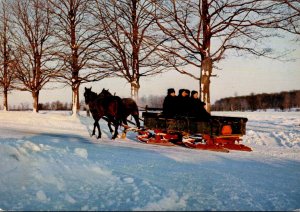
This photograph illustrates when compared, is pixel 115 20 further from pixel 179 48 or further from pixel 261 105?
pixel 261 105

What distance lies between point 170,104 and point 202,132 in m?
1.68

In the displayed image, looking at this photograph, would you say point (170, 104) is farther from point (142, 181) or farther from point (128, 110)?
point (142, 181)

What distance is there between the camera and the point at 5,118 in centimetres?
2161

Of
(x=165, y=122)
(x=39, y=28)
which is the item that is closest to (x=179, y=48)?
(x=165, y=122)

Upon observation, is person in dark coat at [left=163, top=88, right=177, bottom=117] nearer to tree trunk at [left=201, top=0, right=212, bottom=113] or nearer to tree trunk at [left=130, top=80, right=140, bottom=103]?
tree trunk at [left=201, top=0, right=212, bottom=113]

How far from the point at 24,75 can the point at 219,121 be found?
73.5ft

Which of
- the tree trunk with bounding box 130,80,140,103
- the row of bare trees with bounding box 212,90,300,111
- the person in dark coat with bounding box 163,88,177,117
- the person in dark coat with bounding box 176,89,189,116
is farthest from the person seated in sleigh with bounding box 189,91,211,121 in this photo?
the row of bare trees with bounding box 212,90,300,111

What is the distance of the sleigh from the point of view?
1120 centimetres

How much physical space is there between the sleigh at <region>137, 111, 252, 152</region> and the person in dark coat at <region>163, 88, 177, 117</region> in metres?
0.17

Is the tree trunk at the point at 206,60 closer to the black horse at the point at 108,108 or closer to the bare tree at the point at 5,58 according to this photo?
the black horse at the point at 108,108

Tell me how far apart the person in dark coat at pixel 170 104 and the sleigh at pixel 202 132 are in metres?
0.17

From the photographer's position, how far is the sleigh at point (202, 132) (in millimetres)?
11203

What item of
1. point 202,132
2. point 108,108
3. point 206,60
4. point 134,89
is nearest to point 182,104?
point 202,132

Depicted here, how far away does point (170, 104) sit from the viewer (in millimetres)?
12477
